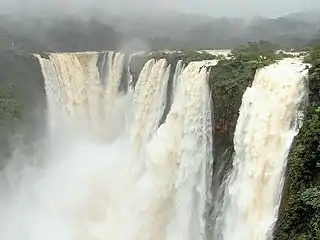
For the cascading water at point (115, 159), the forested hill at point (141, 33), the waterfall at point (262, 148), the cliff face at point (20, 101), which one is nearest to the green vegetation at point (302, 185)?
the waterfall at point (262, 148)

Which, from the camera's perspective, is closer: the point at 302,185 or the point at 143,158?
the point at 302,185

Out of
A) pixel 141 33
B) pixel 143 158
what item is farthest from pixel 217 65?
pixel 141 33

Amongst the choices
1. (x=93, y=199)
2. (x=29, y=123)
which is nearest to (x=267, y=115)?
(x=93, y=199)

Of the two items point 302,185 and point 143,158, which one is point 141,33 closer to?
point 143,158

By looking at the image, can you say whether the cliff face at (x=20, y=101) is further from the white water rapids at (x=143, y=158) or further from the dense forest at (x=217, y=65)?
the white water rapids at (x=143, y=158)

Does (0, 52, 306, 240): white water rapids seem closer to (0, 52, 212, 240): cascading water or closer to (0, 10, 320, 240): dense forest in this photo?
(0, 52, 212, 240): cascading water
